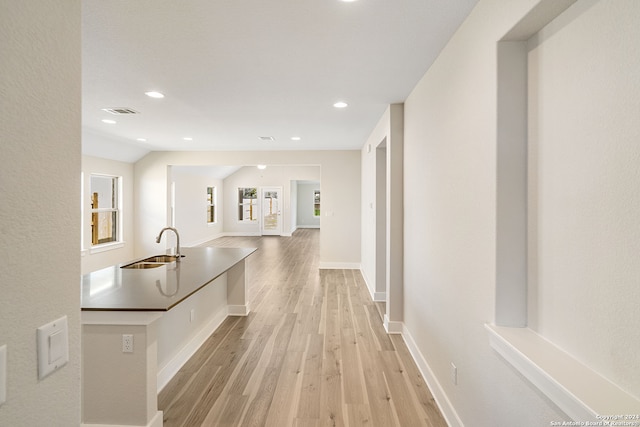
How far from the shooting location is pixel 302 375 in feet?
8.96

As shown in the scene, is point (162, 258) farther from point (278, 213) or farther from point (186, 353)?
point (278, 213)

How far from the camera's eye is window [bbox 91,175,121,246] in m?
6.43

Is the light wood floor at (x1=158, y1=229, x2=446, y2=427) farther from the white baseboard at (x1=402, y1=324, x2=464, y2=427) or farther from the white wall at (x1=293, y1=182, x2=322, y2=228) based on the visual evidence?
the white wall at (x1=293, y1=182, x2=322, y2=228)

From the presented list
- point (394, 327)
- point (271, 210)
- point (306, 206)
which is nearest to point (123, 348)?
point (394, 327)

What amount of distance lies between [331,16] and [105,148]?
557 cm

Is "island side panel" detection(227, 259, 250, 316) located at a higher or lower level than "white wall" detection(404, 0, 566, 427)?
lower

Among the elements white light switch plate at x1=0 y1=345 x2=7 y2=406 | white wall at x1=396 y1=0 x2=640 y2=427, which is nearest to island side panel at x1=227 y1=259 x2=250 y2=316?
white wall at x1=396 y1=0 x2=640 y2=427

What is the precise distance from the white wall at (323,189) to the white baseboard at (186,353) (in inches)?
137

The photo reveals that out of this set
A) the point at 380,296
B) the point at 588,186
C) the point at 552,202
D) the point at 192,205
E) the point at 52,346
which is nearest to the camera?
the point at 52,346

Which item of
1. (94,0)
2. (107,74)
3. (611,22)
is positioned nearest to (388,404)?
(611,22)

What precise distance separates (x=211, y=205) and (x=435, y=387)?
11272mm

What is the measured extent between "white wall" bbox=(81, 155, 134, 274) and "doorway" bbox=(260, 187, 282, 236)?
662cm

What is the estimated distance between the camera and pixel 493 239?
1589 millimetres

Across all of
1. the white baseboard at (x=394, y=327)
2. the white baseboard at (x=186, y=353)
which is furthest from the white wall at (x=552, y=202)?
the white baseboard at (x=186, y=353)
